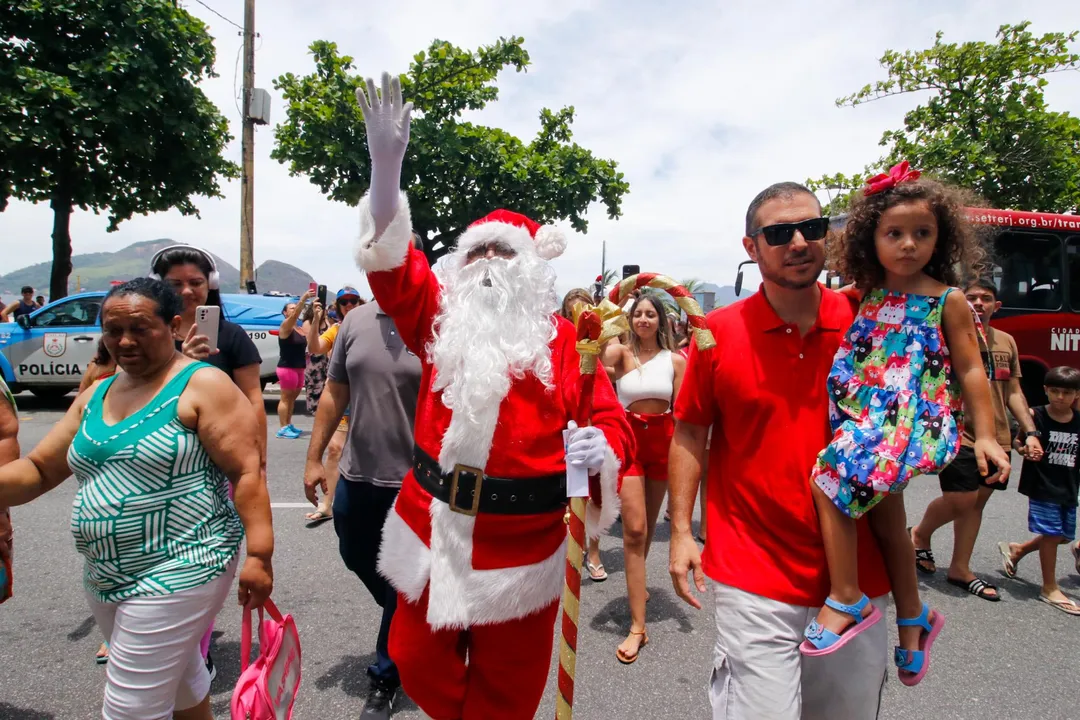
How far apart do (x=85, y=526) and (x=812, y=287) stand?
2306 mm

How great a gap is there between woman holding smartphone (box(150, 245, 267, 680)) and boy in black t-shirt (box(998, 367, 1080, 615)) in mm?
4598

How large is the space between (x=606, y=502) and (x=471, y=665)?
713 mm

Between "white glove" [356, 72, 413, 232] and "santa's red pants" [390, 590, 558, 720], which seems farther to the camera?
"santa's red pants" [390, 590, 558, 720]

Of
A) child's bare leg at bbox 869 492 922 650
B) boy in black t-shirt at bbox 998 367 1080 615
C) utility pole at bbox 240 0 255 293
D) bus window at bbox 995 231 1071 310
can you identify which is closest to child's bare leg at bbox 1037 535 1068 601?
boy in black t-shirt at bbox 998 367 1080 615

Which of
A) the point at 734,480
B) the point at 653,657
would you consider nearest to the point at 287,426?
the point at 653,657

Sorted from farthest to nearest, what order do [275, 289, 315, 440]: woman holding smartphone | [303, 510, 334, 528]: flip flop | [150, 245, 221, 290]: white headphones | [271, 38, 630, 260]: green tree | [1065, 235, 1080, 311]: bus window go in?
[271, 38, 630, 260]: green tree
[1065, 235, 1080, 311]: bus window
[275, 289, 315, 440]: woman holding smartphone
[303, 510, 334, 528]: flip flop
[150, 245, 221, 290]: white headphones

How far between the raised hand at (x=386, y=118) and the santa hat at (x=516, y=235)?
0.49 meters

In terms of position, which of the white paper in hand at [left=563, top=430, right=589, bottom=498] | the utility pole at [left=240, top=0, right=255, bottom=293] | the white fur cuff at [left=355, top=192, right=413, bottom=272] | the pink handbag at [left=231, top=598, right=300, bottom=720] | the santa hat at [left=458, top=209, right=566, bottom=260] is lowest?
the pink handbag at [left=231, top=598, right=300, bottom=720]

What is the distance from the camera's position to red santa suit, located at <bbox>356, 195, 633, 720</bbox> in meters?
2.07

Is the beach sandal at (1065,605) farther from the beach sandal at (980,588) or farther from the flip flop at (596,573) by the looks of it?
the flip flop at (596,573)

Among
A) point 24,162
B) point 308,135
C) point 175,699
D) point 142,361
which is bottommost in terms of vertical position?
point 175,699

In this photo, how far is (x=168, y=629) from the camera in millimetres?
2016

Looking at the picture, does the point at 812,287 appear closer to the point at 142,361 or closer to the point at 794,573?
the point at 794,573

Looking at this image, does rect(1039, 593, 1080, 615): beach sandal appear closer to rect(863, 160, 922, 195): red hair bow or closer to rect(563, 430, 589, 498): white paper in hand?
rect(863, 160, 922, 195): red hair bow
